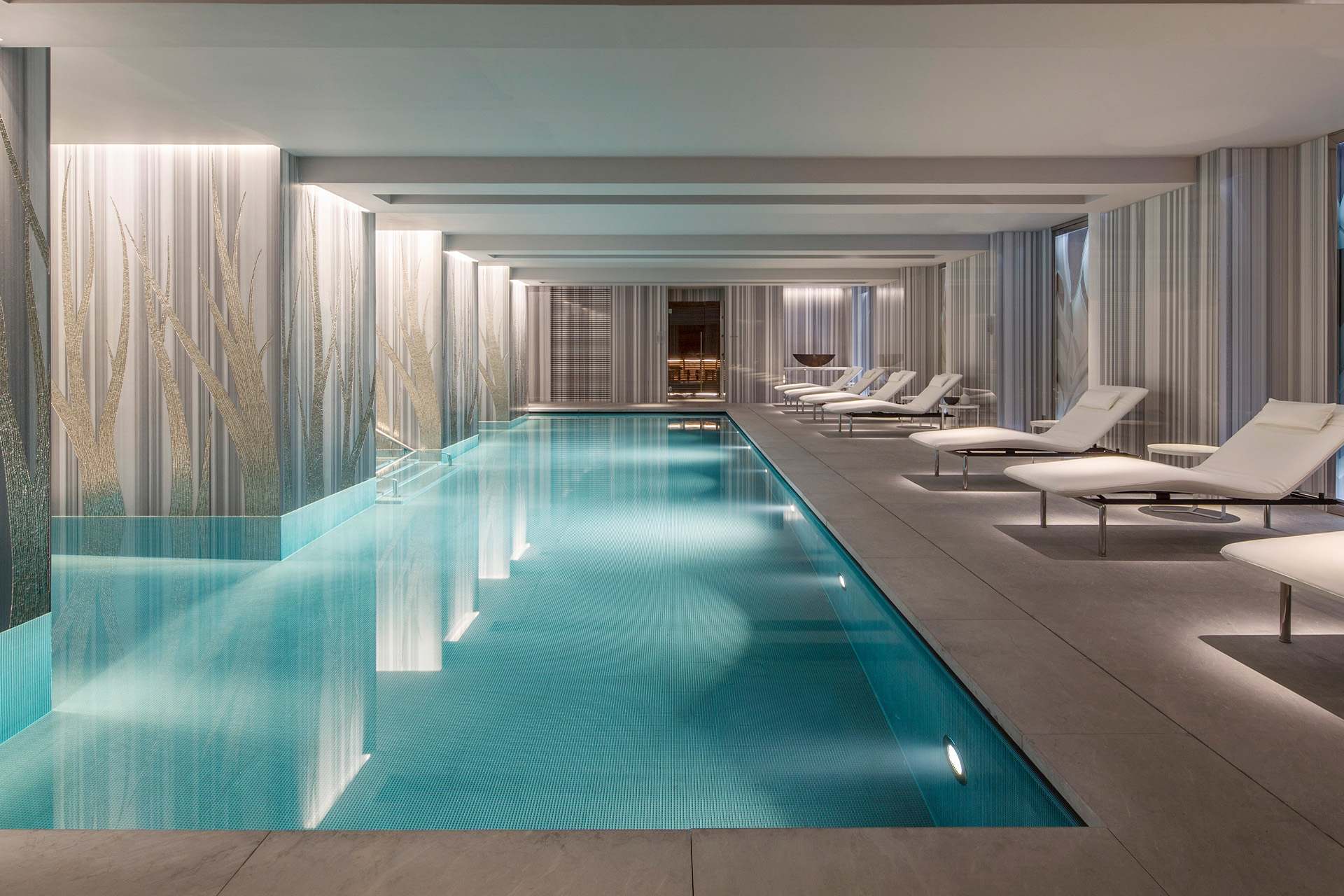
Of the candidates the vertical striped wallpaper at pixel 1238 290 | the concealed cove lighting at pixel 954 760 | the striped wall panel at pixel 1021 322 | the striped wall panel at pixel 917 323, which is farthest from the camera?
the striped wall panel at pixel 917 323

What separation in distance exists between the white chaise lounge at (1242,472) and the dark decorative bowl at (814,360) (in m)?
14.3

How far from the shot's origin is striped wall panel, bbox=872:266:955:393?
→ 15.2m

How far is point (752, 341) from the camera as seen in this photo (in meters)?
20.5

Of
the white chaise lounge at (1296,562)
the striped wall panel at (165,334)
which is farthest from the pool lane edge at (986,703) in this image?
the striped wall panel at (165,334)

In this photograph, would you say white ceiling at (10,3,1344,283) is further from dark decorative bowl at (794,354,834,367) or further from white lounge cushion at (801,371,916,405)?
dark decorative bowl at (794,354,834,367)

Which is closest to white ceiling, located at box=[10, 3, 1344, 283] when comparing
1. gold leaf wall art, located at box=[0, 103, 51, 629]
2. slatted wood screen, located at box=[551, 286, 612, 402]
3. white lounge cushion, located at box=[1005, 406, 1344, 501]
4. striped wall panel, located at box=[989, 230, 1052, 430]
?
gold leaf wall art, located at box=[0, 103, 51, 629]

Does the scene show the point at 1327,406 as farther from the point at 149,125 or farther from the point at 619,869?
the point at 149,125

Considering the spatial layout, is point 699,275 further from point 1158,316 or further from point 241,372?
point 241,372

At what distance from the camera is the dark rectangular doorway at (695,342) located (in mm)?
20516

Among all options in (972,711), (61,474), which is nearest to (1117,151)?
(972,711)

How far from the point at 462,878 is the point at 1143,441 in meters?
7.63

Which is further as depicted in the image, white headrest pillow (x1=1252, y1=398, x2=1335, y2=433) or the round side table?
the round side table

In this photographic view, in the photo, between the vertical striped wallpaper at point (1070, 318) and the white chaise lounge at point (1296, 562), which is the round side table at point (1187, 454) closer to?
the white chaise lounge at point (1296, 562)

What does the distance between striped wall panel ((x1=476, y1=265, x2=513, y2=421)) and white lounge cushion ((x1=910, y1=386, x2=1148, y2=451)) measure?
7628mm
